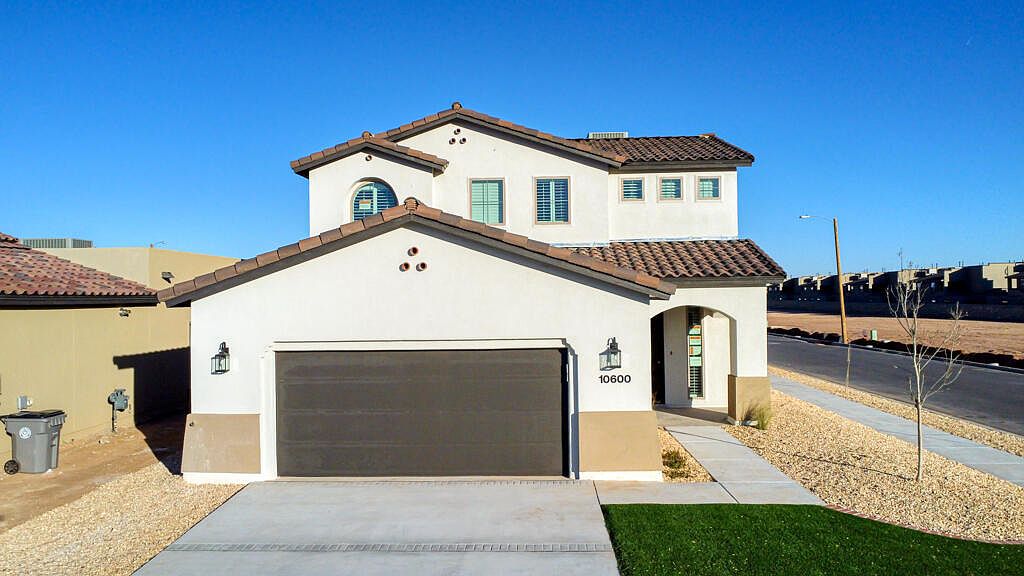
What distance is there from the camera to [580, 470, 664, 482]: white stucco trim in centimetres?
989

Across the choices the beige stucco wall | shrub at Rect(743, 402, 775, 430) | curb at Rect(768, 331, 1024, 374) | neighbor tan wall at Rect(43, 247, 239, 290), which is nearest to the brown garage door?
the beige stucco wall

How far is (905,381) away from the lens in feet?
75.6

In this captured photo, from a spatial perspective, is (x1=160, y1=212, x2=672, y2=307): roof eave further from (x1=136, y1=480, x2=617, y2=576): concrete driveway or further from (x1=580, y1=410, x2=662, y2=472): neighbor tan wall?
(x1=136, y1=480, x2=617, y2=576): concrete driveway

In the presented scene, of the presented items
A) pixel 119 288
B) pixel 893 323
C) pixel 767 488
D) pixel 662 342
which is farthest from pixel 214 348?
pixel 893 323

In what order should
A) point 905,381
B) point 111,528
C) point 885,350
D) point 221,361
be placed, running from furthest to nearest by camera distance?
point 885,350 < point 905,381 < point 221,361 < point 111,528

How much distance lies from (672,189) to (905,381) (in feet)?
43.9

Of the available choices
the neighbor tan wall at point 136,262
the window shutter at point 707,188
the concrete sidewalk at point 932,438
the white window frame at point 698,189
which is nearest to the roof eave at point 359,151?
the white window frame at point 698,189

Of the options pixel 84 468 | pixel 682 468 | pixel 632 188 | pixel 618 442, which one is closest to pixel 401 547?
pixel 618 442

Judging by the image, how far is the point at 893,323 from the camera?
187 ft

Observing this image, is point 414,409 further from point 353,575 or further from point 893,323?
point 893,323

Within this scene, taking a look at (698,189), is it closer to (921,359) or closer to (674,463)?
(674,463)

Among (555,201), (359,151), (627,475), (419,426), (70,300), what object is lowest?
(627,475)

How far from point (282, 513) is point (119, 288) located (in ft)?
29.8

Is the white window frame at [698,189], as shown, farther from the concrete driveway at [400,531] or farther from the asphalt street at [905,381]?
the concrete driveway at [400,531]
